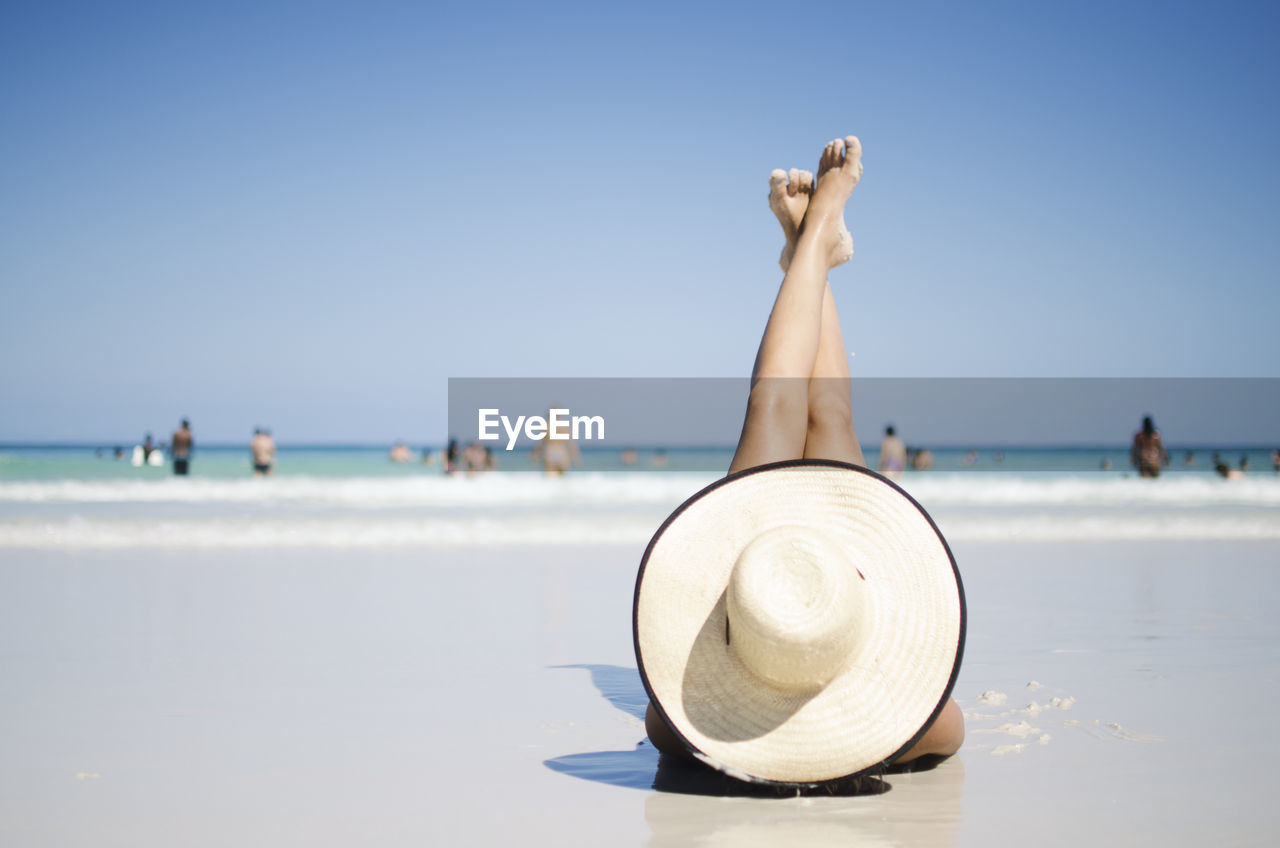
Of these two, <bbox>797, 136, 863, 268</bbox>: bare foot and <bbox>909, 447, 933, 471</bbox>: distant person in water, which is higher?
<bbox>797, 136, 863, 268</bbox>: bare foot

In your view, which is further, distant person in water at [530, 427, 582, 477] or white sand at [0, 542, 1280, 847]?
distant person in water at [530, 427, 582, 477]

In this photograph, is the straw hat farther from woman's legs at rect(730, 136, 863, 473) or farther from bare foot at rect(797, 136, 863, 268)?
bare foot at rect(797, 136, 863, 268)

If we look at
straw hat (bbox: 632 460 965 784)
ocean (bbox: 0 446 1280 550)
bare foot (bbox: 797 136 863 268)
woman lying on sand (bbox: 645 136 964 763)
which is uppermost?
bare foot (bbox: 797 136 863 268)

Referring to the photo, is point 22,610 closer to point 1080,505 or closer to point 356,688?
point 356,688

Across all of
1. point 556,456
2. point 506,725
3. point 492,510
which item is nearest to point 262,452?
point 556,456

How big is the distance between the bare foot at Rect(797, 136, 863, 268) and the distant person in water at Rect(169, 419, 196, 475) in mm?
21082

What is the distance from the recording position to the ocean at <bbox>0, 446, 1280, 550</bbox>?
359 inches

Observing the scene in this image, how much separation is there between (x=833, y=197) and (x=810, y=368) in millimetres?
822

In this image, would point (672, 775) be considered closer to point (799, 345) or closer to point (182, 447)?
point (799, 345)

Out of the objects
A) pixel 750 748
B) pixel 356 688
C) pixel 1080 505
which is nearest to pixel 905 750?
pixel 750 748

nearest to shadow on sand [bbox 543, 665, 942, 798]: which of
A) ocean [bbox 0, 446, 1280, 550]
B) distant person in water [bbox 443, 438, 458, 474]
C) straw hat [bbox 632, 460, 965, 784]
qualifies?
straw hat [bbox 632, 460, 965, 784]

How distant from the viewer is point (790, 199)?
11.4 feet

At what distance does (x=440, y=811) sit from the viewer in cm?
228

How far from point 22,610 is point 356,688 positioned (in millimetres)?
2739
